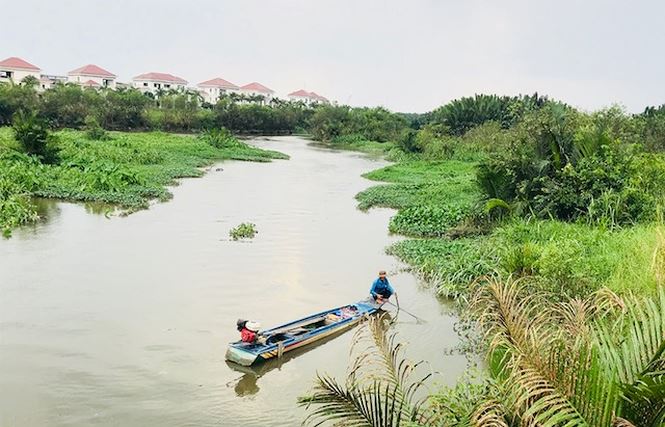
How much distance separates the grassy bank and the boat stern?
10030 mm

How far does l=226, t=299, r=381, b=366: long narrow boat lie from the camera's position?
8.76 m

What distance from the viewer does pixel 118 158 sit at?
96.4ft

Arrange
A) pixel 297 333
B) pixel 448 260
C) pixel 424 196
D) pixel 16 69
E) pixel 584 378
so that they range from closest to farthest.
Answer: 1. pixel 584 378
2. pixel 297 333
3. pixel 448 260
4. pixel 424 196
5. pixel 16 69

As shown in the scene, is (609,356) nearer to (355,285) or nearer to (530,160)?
(355,285)

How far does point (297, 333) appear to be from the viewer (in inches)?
381

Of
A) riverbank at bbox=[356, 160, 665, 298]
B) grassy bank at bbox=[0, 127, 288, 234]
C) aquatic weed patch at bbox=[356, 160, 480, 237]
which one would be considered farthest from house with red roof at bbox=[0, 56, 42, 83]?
riverbank at bbox=[356, 160, 665, 298]

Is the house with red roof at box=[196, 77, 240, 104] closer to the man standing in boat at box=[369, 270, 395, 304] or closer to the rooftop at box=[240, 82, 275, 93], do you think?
the rooftop at box=[240, 82, 275, 93]

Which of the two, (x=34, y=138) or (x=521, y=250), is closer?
(x=521, y=250)

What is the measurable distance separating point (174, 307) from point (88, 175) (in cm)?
1447

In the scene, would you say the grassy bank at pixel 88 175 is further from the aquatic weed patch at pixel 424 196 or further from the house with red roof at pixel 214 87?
the house with red roof at pixel 214 87

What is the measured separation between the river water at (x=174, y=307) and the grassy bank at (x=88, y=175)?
102 cm

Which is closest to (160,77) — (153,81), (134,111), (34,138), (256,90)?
(153,81)

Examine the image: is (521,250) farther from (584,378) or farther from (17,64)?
(17,64)

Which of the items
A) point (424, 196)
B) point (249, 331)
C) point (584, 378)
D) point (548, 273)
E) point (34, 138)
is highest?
point (584, 378)
